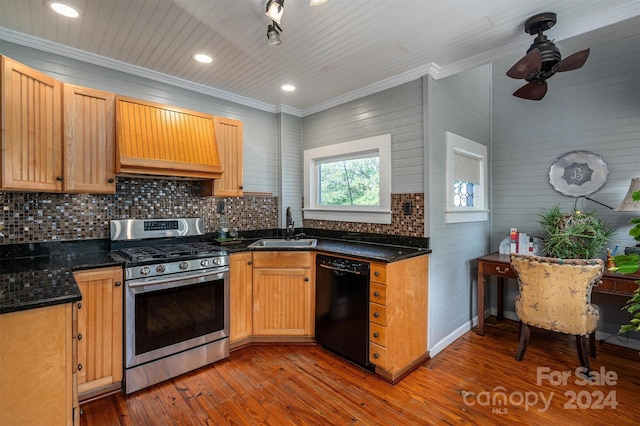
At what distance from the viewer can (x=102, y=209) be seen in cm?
261

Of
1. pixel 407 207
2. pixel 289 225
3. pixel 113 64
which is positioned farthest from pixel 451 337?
pixel 113 64

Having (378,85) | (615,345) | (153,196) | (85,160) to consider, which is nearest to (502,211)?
(615,345)

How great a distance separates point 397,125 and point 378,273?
4.84ft

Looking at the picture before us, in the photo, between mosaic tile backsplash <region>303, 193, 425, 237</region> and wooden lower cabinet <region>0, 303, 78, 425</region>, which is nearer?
wooden lower cabinet <region>0, 303, 78, 425</region>

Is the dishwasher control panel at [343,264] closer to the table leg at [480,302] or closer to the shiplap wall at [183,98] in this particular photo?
the shiplap wall at [183,98]

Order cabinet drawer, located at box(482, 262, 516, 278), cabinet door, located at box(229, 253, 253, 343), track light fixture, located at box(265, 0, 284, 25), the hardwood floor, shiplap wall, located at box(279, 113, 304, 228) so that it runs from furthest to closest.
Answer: shiplap wall, located at box(279, 113, 304, 228), cabinet drawer, located at box(482, 262, 516, 278), cabinet door, located at box(229, 253, 253, 343), the hardwood floor, track light fixture, located at box(265, 0, 284, 25)

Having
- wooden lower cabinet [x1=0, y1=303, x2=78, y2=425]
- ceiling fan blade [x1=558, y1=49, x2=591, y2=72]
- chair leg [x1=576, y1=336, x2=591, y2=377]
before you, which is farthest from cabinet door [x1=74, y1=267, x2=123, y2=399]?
chair leg [x1=576, y1=336, x2=591, y2=377]

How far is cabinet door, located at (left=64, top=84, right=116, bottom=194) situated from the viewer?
2.23 metres

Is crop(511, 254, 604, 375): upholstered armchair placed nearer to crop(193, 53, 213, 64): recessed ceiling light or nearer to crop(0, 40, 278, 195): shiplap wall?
crop(0, 40, 278, 195): shiplap wall

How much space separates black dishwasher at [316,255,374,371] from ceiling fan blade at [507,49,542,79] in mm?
1709

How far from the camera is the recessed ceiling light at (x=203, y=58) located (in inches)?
98.7

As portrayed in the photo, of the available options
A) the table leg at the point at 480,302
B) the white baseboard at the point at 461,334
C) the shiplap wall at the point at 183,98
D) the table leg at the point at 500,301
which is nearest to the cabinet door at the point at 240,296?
the shiplap wall at the point at 183,98

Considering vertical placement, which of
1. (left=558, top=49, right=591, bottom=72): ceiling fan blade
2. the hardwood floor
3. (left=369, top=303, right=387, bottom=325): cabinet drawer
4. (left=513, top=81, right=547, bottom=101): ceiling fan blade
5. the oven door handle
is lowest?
the hardwood floor

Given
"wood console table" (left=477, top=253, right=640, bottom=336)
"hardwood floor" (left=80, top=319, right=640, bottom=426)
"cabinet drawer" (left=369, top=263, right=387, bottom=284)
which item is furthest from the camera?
"wood console table" (left=477, top=253, right=640, bottom=336)
